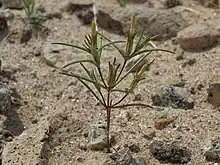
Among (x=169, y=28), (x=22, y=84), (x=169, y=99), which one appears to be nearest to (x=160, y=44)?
(x=169, y=28)

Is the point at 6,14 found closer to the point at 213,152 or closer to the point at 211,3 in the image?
the point at 211,3

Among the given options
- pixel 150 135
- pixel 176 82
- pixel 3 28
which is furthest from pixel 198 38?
pixel 3 28

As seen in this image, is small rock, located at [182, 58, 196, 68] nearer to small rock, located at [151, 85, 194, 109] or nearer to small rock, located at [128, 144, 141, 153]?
small rock, located at [151, 85, 194, 109]

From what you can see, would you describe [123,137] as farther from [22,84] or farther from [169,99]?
[22,84]

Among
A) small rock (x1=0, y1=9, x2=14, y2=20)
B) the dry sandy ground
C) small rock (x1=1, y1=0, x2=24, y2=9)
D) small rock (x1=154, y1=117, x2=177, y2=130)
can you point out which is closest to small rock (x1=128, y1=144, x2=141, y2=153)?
the dry sandy ground

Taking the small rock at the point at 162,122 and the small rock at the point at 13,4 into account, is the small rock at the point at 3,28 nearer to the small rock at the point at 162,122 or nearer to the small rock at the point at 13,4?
the small rock at the point at 13,4
